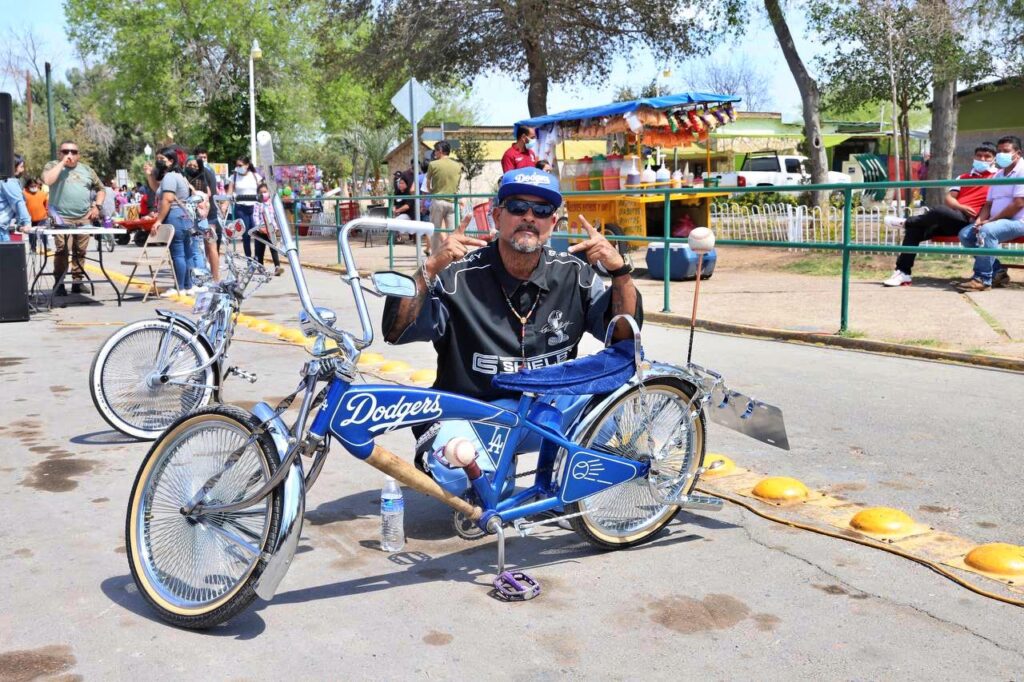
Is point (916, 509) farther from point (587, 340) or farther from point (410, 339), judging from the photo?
point (587, 340)

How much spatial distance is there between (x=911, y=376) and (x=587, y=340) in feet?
9.69

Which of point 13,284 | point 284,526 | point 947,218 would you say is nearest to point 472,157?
point 947,218

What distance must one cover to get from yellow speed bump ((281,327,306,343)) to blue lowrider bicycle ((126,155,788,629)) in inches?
245

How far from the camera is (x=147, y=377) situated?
6383 mm

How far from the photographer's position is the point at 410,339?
4453 mm

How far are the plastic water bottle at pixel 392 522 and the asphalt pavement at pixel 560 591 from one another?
0.07m

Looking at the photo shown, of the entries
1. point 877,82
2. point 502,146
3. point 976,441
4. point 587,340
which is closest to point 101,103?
point 502,146

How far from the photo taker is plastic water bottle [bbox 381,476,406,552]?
4453mm

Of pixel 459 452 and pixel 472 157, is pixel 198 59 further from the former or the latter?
pixel 459 452

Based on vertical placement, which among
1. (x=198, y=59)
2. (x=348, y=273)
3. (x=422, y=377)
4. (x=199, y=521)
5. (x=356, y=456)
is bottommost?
(x=422, y=377)

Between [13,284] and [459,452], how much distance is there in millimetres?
9428

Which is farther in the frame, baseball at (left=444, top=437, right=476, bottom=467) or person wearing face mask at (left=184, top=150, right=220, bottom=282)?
person wearing face mask at (left=184, top=150, right=220, bottom=282)

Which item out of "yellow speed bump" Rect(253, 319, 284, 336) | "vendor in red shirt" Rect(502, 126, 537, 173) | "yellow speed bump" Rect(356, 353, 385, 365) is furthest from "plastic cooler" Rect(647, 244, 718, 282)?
"yellow speed bump" Rect(356, 353, 385, 365)

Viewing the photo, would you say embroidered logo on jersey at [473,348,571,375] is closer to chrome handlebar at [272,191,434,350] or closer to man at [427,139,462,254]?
chrome handlebar at [272,191,434,350]
